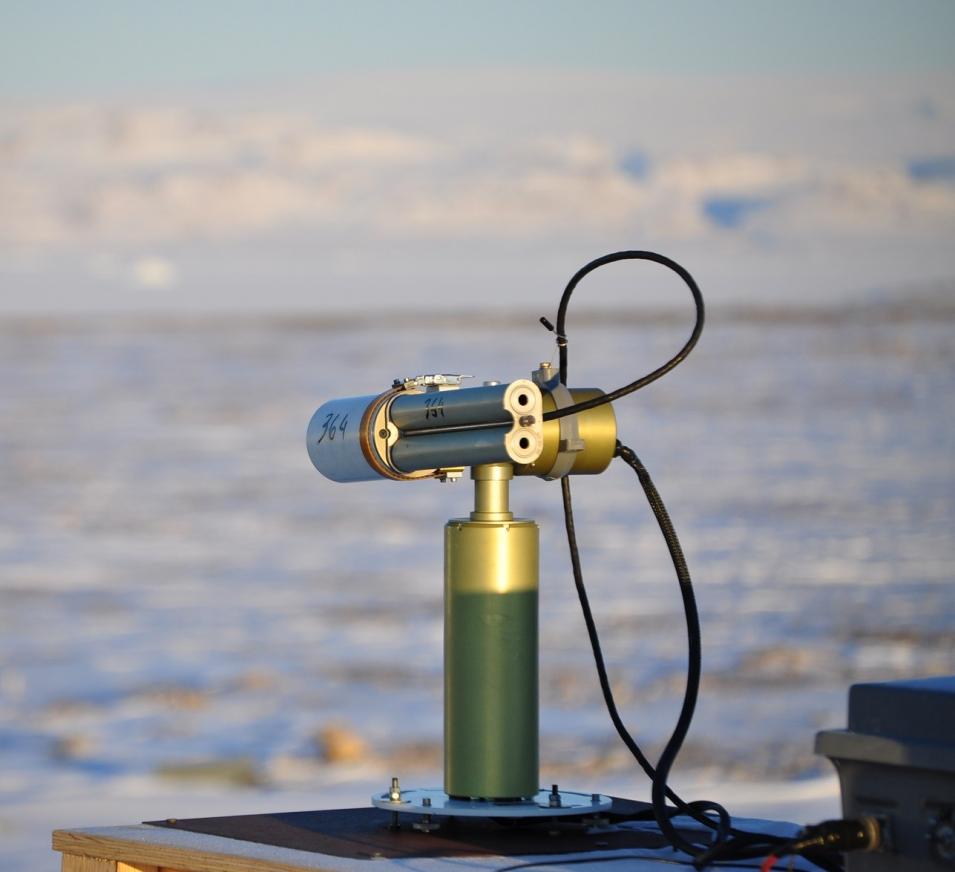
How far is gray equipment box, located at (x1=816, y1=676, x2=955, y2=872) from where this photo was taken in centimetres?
114

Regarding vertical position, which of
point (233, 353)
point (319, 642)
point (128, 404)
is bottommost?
point (319, 642)

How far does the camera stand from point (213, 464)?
11.3 meters

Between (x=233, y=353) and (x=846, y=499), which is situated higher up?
(x=233, y=353)

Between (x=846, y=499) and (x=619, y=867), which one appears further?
(x=846, y=499)

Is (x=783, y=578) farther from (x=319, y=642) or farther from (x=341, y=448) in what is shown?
(x=341, y=448)

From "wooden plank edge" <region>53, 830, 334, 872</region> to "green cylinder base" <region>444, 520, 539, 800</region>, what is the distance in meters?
0.20

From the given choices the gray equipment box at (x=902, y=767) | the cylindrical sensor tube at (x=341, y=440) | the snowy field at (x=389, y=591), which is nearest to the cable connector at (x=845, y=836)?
the gray equipment box at (x=902, y=767)

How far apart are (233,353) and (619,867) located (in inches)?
613

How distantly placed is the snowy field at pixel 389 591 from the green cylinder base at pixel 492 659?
91.4 inches

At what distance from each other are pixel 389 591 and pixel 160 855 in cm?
622

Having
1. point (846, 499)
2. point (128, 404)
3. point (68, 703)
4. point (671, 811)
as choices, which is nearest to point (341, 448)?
point (671, 811)

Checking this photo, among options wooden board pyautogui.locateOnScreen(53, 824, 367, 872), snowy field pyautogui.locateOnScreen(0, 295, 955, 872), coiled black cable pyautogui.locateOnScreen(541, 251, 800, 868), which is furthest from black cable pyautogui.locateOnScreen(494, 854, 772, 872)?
snowy field pyautogui.locateOnScreen(0, 295, 955, 872)

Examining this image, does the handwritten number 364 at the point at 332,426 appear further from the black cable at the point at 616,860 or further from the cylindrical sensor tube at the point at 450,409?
the black cable at the point at 616,860

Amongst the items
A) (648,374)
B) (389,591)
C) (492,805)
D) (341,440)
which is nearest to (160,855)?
(492,805)
